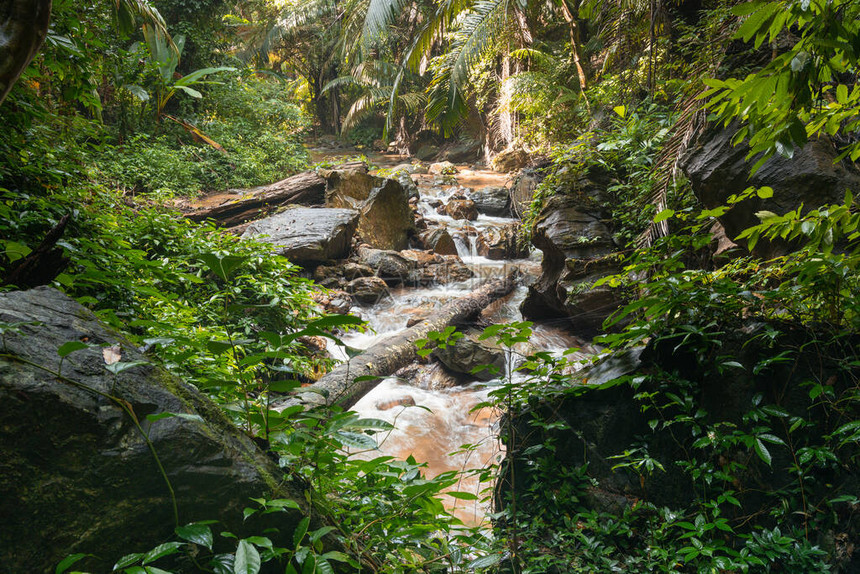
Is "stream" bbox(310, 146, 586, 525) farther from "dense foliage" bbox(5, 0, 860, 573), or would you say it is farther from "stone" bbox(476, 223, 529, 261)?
"dense foliage" bbox(5, 0, 860, 573)

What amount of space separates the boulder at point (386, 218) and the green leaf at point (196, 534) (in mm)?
9022

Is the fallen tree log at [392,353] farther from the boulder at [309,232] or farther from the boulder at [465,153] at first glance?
the boulder at [465,153]

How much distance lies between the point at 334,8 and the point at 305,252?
1634 centimetres

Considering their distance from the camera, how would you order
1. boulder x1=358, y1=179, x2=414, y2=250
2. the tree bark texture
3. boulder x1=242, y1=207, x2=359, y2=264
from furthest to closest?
boulder x1=358, y1=179, x2=414, y2=250 → boulder x1=242, y1=207, x2=359, y2=264 → the tree bark texture

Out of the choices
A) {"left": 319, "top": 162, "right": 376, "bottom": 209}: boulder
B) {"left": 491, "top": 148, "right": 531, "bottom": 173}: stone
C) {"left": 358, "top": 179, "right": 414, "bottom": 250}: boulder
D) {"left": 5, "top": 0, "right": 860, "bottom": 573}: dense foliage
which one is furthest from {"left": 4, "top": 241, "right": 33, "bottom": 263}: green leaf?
{"left": 491, "top": 148, "right": 531, "bottom": 173}: stone

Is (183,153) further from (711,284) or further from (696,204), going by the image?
(711,284)

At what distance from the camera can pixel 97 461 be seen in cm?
102

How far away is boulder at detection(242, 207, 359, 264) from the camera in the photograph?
26.6 ft

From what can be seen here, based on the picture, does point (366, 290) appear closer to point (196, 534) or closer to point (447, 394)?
point (447, 394)

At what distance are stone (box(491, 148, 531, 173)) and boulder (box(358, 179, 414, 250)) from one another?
5923 mm

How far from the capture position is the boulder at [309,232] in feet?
26.6

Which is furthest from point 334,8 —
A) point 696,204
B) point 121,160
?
point 696,204

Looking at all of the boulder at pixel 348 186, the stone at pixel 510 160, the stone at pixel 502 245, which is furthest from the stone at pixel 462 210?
the stone at pixel 510 160

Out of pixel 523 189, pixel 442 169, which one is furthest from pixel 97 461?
pixel 442 169
